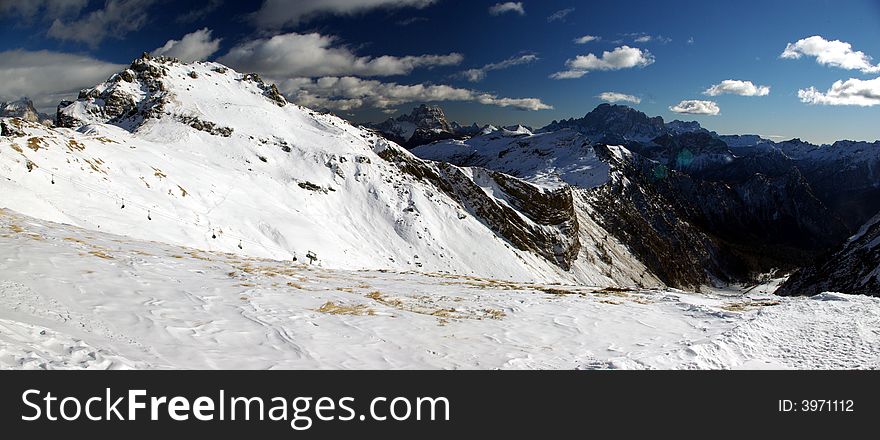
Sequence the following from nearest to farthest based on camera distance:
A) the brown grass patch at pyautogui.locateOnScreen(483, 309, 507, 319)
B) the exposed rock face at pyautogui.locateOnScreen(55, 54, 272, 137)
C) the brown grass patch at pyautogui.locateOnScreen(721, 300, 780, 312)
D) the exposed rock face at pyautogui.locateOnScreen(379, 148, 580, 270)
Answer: the brown grass patch at pyautogui.locateOnScreen(483, 309, 507, 319), the brown grass patch at pyautogui.locateOnScreen(721, 300, 780, 312), the exposed rock face at pyautogui.locateOnScreen(55, 54, 272, 137), the exposed rock face at pyautogui.locateOnScreen(379, 148, 580, 270)

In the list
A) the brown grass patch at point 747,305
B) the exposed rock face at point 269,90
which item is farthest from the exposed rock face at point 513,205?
the brown grass patch at point 747,305

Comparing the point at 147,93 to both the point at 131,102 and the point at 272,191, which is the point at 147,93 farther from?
the point at 272,191

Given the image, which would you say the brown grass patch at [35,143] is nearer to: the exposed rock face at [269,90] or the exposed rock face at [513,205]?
the exposed rock face at [513,205]

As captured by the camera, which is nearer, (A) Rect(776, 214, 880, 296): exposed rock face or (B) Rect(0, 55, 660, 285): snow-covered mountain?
(B) Rect(0, 55, 660, 285): snow-covered mountain

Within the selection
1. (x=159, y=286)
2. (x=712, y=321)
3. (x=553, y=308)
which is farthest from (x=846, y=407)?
(x=159, y=286)

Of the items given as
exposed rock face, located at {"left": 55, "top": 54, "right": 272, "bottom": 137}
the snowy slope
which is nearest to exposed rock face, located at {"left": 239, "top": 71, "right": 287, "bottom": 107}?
exposed rock face, located at {"left": 55, "top": 54, "right": 272, "bottom": 137}

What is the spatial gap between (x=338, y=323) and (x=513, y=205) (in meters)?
136

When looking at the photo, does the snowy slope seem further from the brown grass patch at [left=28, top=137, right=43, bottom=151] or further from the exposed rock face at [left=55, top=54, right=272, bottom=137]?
the exposed rock face at [left=55, top=54, right=272, bottom=137]

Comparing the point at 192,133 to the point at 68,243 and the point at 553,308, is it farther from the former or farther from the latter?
the point at 553,308

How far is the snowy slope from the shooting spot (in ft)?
30.0

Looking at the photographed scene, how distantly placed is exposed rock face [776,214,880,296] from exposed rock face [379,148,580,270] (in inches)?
2247

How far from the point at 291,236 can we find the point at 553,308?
4306 centimetres

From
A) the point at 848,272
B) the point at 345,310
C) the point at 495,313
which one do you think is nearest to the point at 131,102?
the point at 345,310

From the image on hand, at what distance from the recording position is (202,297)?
13195 mm
